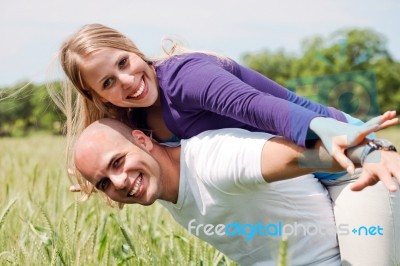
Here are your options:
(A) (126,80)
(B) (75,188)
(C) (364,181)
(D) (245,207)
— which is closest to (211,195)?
(D) (245,207)

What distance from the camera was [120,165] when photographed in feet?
6.10

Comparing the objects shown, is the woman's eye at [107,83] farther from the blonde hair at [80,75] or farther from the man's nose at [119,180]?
the man's nose at [119,180]

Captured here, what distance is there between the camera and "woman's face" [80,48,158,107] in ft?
6.18

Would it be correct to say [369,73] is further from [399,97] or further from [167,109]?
[399,97]

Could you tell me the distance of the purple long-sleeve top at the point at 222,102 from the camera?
4.63 ft

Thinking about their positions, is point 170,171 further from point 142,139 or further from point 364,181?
point 364,181

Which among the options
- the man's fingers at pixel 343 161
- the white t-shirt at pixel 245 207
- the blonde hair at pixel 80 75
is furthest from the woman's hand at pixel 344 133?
the blonde hair at pixel 80 75

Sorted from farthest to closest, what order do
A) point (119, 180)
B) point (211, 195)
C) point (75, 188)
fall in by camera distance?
point (75, 188), point (119, 180), point (211, 195)

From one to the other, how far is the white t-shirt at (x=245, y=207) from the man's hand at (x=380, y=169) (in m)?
0.30

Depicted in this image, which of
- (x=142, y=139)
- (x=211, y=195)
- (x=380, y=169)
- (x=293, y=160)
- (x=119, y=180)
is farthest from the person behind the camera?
(x=142, y=139)

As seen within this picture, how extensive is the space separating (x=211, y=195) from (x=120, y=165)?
12.1 inches

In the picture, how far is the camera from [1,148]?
5508 millimetres

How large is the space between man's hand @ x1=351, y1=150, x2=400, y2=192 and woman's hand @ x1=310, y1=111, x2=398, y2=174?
1.2 inches

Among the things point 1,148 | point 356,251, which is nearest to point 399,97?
point 1,148
